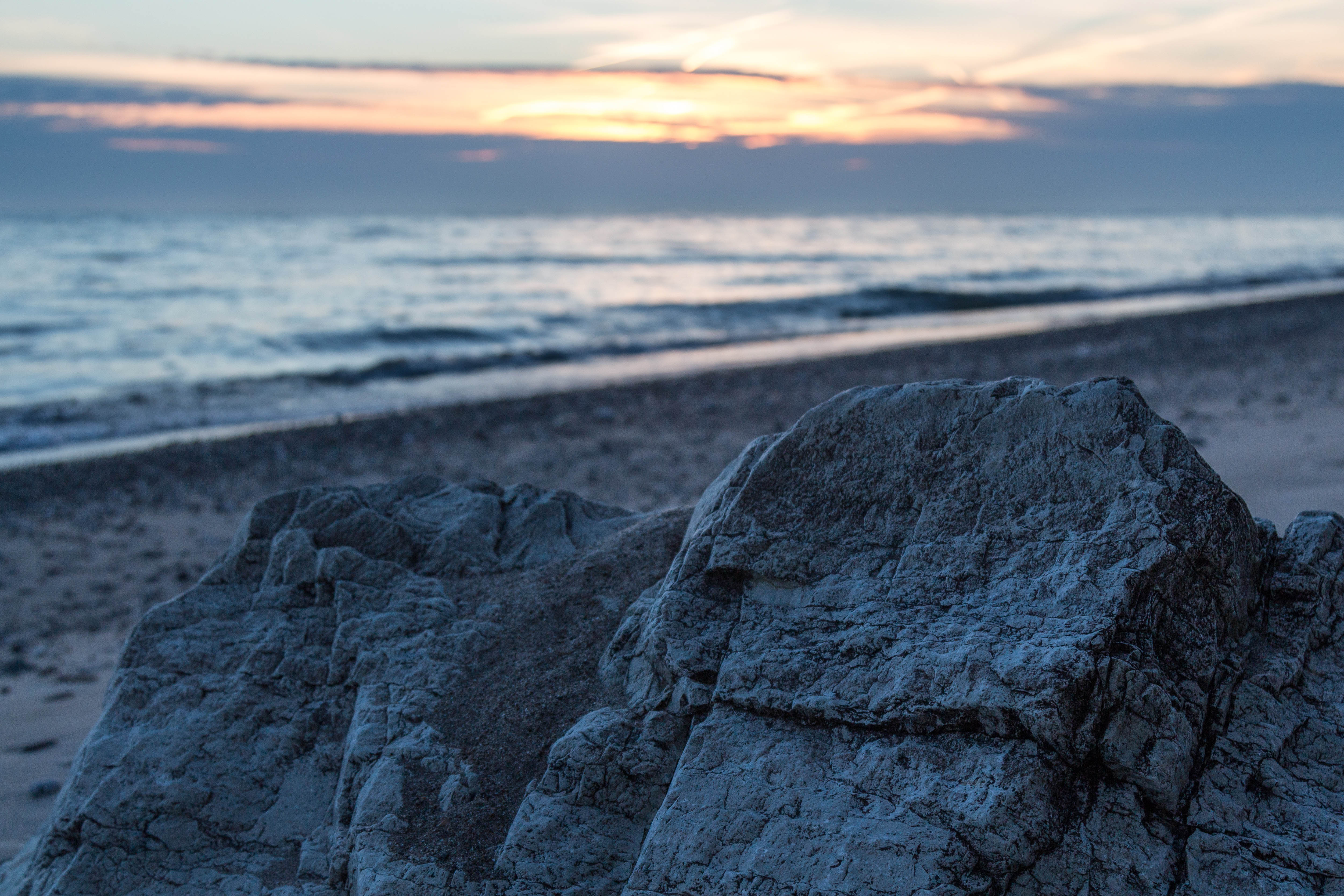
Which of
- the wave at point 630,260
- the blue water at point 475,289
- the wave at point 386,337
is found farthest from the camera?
the wave at point 630,260

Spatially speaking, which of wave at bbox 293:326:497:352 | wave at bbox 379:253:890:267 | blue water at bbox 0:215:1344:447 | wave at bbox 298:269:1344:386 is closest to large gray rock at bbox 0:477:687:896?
blue water at bbox 0:215:1344:447

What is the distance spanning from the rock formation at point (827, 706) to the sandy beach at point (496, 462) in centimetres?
158

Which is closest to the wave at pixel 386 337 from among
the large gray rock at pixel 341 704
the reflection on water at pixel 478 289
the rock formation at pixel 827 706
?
the reflection on water at pixel 478 289

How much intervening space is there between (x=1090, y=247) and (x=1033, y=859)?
5149cm

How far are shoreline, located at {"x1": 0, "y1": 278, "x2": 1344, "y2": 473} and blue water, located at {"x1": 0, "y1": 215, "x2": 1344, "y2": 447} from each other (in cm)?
85

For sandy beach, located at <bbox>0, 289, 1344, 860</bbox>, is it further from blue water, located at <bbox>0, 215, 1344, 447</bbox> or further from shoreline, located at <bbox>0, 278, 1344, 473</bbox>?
blue water, located at <bbox>0, 215, 1344, 447</bbox>

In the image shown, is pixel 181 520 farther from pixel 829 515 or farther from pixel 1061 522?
pixel 1061 522

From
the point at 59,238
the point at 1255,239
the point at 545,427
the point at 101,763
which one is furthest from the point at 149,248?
the point at 1255,239

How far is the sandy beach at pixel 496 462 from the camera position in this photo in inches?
216

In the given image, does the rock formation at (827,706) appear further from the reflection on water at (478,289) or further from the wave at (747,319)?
the wave at (747,319)

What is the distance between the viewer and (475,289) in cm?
2822

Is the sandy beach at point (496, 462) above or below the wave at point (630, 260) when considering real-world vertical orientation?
below

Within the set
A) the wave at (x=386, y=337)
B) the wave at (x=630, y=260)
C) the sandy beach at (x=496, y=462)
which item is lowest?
the sandy beach at (x=496, y=462)

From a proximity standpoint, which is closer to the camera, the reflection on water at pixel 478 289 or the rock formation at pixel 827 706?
the rock formation at pixel 827 706
